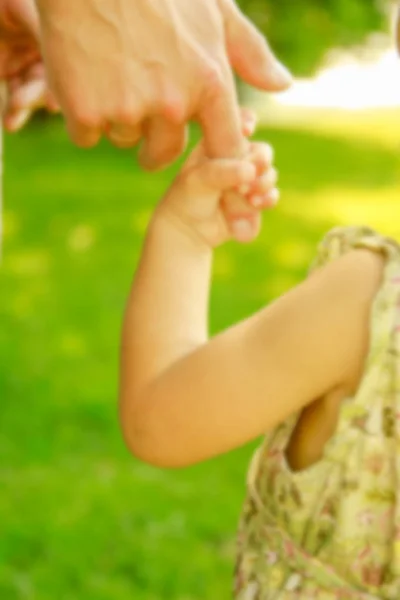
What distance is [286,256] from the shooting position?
266 inches

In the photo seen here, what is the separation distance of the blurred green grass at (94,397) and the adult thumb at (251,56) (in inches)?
62.1

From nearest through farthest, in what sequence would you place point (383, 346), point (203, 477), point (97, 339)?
1. point (383, 346)
2. point (203, 477)
3. point (97, 339)

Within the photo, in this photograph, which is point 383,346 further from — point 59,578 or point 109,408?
point 109,408

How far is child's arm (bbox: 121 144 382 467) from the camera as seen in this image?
1.33m

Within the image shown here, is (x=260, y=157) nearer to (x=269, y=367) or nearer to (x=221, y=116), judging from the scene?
(x=221, y=116)

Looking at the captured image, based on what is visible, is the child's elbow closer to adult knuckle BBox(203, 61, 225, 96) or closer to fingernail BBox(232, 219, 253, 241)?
fingernail BBox(232, 219, 253, 241)

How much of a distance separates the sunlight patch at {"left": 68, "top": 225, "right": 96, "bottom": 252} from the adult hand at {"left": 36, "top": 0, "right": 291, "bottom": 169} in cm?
516

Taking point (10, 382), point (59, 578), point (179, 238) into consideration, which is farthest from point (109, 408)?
point (179, 238)

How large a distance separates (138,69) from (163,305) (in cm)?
33

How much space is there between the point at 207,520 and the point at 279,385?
1884mm

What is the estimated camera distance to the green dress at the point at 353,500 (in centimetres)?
131

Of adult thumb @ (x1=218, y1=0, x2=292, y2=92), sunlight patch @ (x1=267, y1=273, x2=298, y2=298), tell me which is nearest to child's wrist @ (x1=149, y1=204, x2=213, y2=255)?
adult thumb @ (x1=218, y1=0, x2=292, y2=92)

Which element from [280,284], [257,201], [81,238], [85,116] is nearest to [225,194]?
[257,201]

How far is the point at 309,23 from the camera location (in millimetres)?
13508
